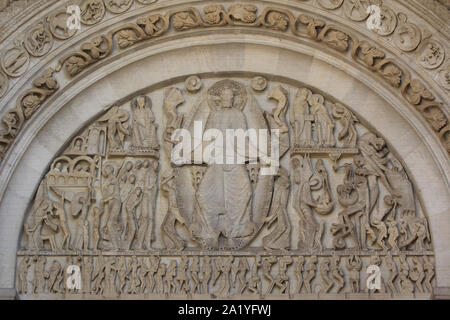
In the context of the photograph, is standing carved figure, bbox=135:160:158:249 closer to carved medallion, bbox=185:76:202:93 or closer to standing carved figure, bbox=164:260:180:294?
standing carved figure, bbox=164:260:180:294

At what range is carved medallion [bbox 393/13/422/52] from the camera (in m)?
12.2

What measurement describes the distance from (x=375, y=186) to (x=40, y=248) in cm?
437

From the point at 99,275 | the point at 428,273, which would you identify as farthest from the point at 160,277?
the point at 428,273

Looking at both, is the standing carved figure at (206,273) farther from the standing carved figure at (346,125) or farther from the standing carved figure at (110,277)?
the standing carved figure at (346,125)

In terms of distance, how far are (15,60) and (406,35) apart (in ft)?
16.7

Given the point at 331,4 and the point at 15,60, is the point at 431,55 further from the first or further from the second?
the point at 15,60

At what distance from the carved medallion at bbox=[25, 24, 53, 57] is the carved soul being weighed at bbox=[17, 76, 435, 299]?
46.5 inches

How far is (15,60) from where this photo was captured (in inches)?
489

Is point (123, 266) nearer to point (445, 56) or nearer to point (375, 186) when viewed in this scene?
point (375, 186)

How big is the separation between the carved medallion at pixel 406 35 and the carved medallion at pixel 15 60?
15.9 feet

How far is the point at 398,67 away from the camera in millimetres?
12266

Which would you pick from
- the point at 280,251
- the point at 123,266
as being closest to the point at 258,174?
the point at 280,251

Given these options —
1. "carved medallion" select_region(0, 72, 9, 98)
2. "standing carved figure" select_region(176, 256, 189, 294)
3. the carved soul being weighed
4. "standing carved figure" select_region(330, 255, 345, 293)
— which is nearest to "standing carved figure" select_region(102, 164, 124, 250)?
the carved soul being weighed

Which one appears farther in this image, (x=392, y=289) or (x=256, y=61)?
(x=256, y=61)
